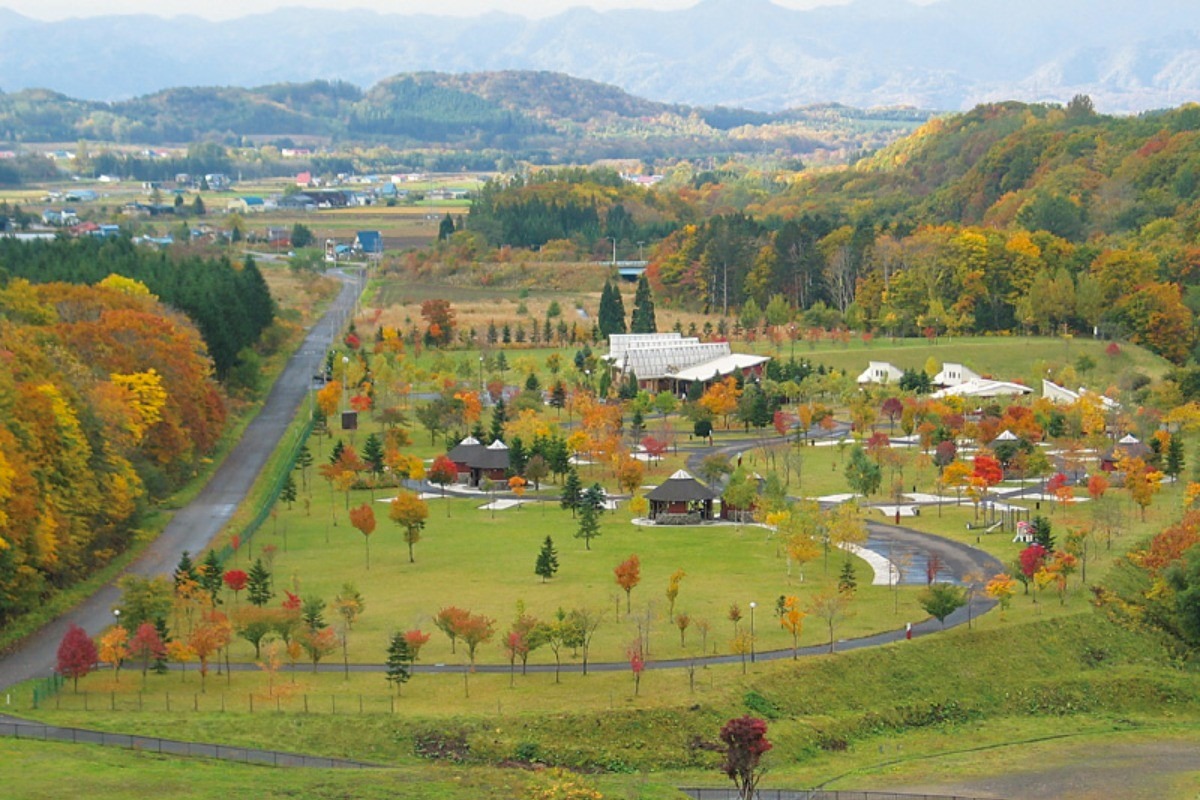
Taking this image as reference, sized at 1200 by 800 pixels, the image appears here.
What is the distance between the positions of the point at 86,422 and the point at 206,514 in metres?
6.35

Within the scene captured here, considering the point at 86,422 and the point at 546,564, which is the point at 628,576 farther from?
the point at 86,422

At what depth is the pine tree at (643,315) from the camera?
103938 millimetres

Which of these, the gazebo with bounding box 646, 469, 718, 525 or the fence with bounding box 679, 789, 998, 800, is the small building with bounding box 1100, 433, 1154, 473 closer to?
the gazebo with bounding box 646, 469, 718, 525

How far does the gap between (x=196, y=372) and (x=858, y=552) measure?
28087 millimetres

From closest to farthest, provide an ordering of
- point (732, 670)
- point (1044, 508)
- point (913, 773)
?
1. point (913, 773)
2. point (732, 670)
3. point (1044, 508)

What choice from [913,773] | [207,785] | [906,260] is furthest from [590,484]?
[906,260]

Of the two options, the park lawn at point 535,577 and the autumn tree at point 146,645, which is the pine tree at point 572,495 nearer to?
the park lawn at point 535,577

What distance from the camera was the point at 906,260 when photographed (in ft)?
351

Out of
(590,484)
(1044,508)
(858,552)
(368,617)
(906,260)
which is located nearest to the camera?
(368,617)

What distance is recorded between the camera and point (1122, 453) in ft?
208

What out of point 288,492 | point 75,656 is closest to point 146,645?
point 75,656

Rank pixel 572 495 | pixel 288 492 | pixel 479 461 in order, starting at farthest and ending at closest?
pixel 479 461, pixel 572 495, pixel 288 492

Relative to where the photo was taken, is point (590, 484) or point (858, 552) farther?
point (590, 484)

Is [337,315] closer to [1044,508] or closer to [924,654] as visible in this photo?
[1044,508]
